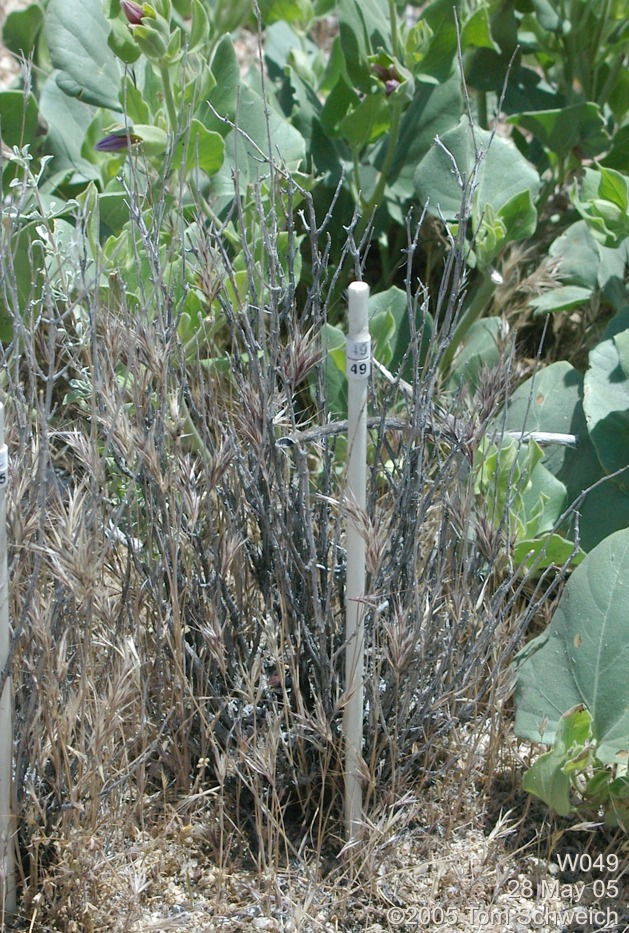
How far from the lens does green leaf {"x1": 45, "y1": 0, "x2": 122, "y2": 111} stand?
201 cm

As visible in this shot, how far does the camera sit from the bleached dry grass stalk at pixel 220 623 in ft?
4.09

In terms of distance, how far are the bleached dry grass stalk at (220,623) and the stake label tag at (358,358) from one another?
0.33ft

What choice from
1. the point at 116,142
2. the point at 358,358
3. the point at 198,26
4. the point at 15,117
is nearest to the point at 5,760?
the point at 358,358

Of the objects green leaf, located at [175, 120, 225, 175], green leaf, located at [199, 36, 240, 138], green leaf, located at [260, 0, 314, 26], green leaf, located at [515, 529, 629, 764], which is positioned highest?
green leaf, located at [260, 0, 314, 26]

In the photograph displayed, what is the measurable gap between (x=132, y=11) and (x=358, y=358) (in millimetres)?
788

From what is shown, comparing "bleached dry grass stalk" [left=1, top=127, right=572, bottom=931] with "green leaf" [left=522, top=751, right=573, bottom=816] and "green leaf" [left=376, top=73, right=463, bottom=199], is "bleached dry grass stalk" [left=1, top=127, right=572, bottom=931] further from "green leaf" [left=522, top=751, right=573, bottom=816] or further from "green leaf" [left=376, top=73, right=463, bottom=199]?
"green leaf" [left=376, top=73, right=463, bottom=199]

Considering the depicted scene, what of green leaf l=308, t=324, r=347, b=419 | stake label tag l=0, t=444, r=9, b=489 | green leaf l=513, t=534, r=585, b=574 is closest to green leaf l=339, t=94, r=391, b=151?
green leaf l=308, t=324, r=347, b=419

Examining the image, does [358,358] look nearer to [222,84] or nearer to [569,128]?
[222,84]

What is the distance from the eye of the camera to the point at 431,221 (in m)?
2.40

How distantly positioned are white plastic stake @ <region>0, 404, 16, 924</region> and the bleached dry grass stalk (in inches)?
1.0

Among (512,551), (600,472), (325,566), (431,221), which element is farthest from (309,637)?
(431,221)

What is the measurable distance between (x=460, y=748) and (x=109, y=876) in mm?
488

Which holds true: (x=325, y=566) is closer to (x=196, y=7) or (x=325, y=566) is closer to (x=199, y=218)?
(x=199, y=218)

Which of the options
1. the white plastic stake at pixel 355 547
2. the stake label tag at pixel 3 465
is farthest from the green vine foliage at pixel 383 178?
the stake label tag at pixel 3 465
